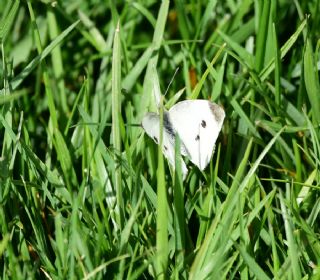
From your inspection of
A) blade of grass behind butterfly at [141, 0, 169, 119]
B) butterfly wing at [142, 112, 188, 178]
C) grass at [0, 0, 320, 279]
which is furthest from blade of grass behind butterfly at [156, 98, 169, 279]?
blade of grass behind butterfly at [141, 0, 169, 119]

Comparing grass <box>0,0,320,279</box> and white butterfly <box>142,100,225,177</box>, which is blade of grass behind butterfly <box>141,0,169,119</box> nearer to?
grass <box>0,0,320,279</box>

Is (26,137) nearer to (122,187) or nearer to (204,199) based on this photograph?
(122,187)

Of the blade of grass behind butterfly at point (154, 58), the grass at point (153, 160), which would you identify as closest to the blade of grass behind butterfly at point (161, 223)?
the grass at point (153, 160)

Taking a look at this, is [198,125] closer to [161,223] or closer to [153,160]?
[153,160]

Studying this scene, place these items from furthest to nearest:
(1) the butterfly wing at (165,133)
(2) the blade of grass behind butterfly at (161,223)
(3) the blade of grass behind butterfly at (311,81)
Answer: (3) the blade of grass behind butterfly at (311,81)
(1) the butterfly wing at (165,133)
(2) the blade of grass behind butterfly at (161,223)

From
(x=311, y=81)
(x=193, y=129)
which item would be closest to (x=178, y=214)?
(x=193, y=129)

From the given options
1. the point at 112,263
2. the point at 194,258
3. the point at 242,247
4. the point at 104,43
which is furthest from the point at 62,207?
the point at 104,43

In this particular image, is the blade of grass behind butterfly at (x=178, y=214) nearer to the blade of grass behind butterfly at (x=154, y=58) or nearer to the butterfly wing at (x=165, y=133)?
the butterfly wing at (x=165, y=133)
